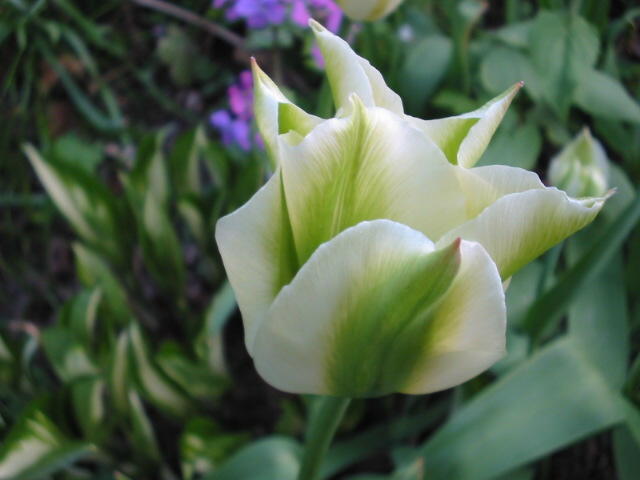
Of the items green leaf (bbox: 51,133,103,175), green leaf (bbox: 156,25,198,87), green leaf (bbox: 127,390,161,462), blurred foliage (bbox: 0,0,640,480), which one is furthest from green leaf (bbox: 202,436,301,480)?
green leaf (bbox: 156,25,198,87)

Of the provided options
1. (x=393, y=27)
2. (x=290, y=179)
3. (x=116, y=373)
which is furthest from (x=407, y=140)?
(x=393, y=27)

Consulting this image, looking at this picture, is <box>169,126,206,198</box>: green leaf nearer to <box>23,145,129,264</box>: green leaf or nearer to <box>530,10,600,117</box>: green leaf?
<box>23,145,129,264</box>: green leaf

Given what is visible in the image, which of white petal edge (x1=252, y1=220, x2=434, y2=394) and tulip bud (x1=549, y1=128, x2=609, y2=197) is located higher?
white petal edge (x1=252, y1=220, x2=434, y2=394)

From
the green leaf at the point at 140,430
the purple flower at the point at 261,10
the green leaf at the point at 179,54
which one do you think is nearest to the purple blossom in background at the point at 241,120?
the purple flower at the point at 261,10

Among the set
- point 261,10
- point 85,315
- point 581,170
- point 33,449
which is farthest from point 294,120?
point 261,10

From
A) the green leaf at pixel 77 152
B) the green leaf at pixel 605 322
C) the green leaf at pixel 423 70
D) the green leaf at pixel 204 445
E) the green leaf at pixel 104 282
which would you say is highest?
the green leaf at pixel 423 70

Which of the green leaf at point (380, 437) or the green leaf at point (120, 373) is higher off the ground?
the green leaf at point (120, 373)

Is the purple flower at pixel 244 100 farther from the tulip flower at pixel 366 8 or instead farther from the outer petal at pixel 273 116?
the outer petal at pixel 273 116
